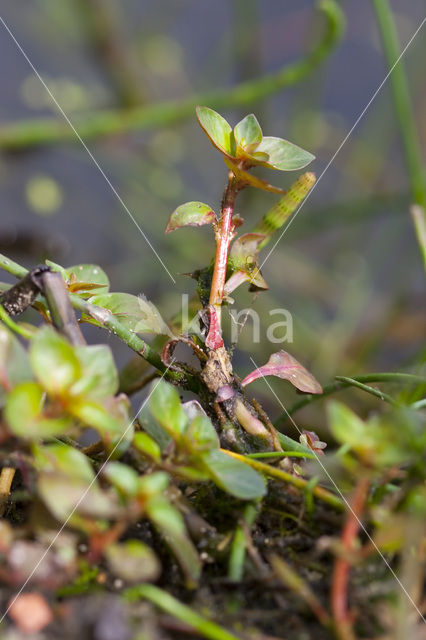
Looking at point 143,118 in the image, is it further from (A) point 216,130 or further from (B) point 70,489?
(B) point 70,489

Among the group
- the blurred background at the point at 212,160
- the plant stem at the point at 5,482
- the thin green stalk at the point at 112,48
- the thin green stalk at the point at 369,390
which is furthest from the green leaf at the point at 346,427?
the thin green stalk at the point at 112,48

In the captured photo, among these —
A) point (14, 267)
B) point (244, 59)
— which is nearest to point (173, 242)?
point (244, 59)

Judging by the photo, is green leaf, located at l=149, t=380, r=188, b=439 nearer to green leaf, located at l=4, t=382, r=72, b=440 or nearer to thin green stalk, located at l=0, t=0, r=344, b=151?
green leaf, located at l=4, t=382, r=72, b=440

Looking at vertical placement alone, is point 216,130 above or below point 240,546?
above

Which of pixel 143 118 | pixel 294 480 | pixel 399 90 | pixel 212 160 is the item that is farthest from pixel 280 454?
pixel 212 160

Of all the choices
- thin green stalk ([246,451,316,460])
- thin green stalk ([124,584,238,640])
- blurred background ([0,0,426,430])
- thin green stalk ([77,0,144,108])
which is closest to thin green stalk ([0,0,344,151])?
blurred background ([0,0,426,430])

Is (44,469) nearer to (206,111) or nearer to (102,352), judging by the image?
(102,352)
